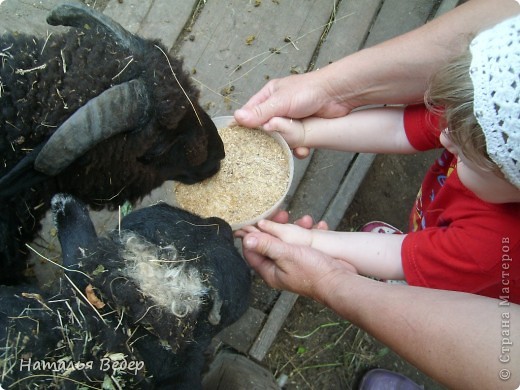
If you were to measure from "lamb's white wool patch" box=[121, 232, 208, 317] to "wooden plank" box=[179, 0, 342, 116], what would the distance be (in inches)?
76.9

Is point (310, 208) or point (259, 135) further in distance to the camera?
point (310, 208)

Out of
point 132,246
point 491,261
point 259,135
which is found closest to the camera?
point 132,246

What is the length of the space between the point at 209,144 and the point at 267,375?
1.49m

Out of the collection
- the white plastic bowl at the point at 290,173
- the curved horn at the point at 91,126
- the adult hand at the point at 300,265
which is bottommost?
the adult hand at the point at 300,265

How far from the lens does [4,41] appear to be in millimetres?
2262

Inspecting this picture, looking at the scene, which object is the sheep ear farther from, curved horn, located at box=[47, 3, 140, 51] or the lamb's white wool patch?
curved horn, located at box=[47, 3, 140, 51]

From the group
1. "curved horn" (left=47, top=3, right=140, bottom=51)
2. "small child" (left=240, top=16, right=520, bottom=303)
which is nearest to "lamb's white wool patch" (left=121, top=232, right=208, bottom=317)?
"small child" (left=240, top=16, right=520, bottom=303)

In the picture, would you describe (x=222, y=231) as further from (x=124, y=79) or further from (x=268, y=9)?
(x=268, y=9)

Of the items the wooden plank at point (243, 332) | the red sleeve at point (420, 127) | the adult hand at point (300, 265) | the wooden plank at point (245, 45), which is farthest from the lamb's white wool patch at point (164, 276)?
the wooden plank at point (245, 45)

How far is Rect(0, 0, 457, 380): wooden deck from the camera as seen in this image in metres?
3.61

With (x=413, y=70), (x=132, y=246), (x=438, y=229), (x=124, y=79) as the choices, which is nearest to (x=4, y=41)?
(x=124, y=79)

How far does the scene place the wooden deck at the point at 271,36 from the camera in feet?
11.8

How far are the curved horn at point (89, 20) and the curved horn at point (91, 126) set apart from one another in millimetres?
236

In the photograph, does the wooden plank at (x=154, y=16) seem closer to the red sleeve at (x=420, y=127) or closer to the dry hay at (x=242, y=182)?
the dry hay at (x=242, y=182)
